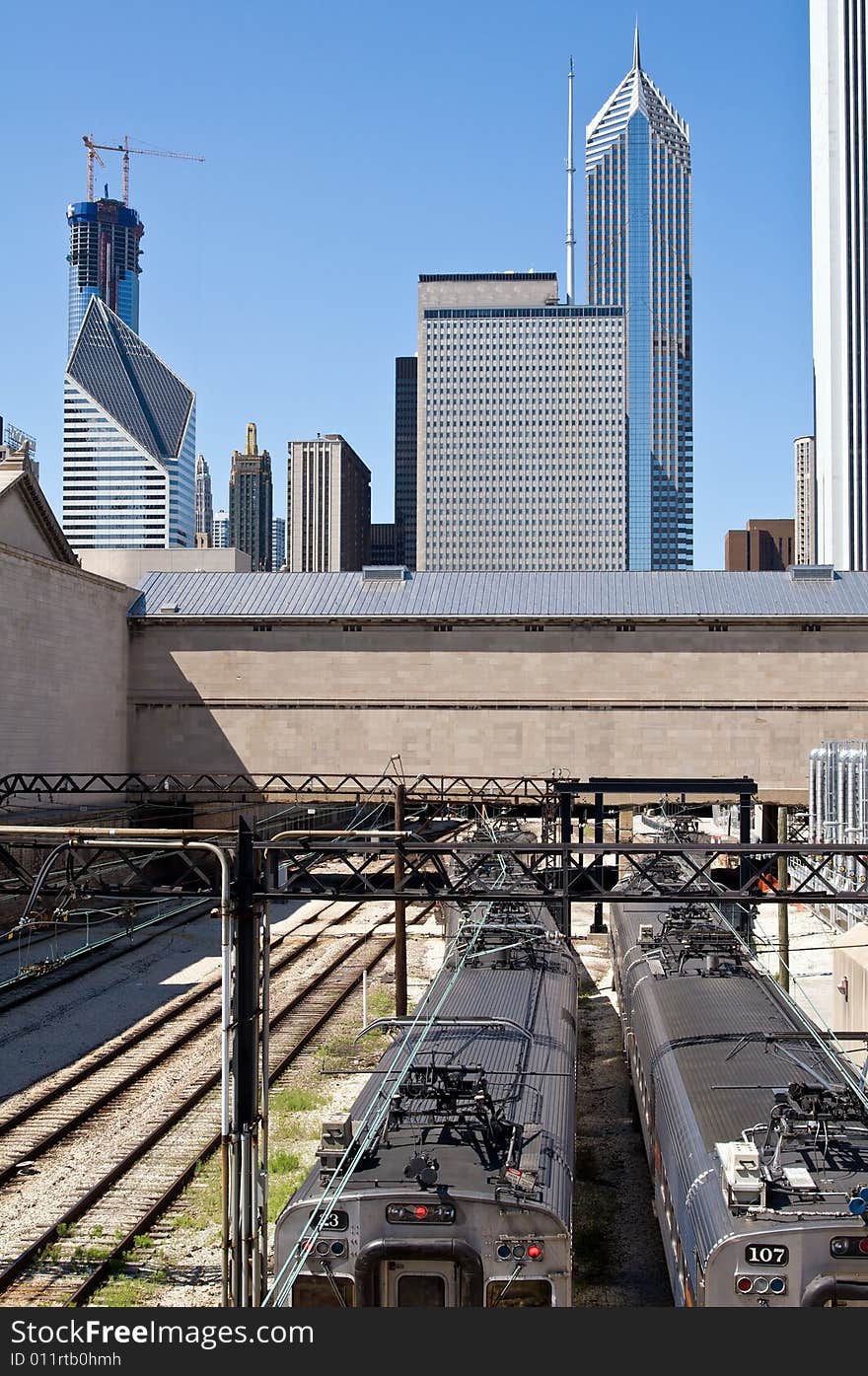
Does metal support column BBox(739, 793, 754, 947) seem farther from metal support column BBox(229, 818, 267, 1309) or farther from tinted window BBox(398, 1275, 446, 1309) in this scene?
tinted window BBox(398, 1275, 446, 1309)

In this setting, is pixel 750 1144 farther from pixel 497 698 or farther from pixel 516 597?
pixel 516 597

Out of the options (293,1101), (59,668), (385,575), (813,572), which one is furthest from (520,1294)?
(813,572)

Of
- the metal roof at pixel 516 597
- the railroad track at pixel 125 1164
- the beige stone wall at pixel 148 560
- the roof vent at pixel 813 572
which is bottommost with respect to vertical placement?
the railroad track at pixel 125 1164

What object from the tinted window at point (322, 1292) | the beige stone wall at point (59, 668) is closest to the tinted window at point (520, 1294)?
the tinted window at point (322, 1292)

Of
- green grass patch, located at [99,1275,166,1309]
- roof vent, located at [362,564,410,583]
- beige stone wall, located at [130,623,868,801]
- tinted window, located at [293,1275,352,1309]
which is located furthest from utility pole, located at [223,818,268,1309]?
roof vent, located at [362,564,410,583]

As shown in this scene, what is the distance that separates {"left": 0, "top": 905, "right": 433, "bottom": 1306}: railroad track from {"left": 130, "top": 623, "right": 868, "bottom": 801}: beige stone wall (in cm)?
2685

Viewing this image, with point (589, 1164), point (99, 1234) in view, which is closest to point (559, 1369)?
point (99, 1234)

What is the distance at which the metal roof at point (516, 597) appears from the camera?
5481cm

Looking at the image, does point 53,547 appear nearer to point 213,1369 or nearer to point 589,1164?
point 589,1164

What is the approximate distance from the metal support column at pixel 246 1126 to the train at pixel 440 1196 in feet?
3.86

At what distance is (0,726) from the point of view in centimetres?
4434

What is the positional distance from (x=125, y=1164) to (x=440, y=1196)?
29.6 ft

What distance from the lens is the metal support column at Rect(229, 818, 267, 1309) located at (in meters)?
12.4

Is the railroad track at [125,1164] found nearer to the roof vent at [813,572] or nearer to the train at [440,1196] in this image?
the train at [440,1196]
